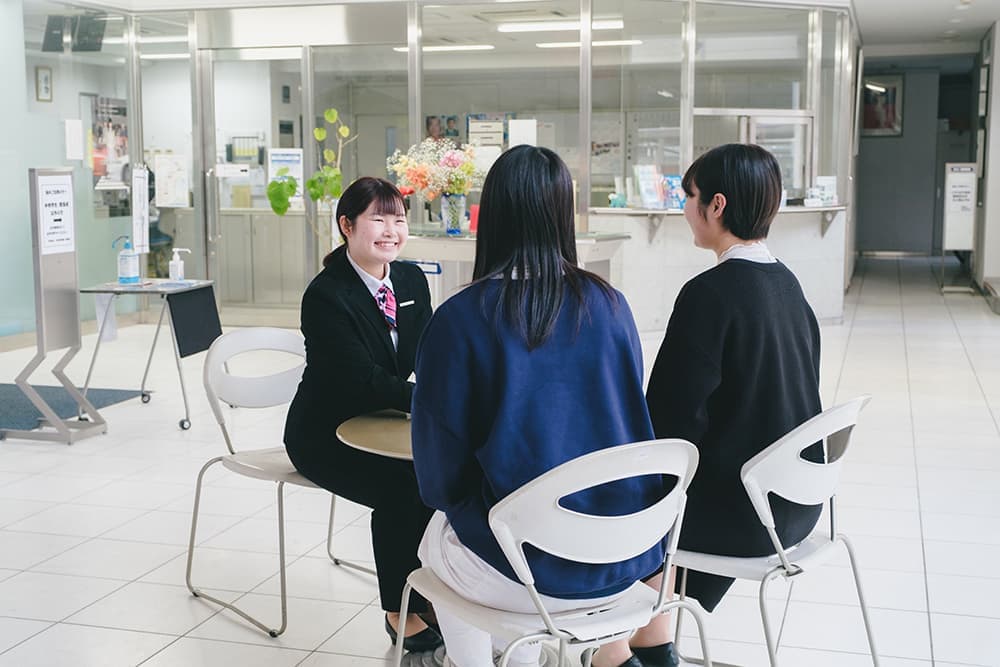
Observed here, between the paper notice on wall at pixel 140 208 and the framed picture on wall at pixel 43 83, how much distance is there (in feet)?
7.67

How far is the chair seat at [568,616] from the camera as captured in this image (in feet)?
7.00

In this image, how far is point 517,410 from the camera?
6.88ft

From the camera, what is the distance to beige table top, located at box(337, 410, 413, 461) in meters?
2.75

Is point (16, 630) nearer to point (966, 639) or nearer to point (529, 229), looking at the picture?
point (529, 229)

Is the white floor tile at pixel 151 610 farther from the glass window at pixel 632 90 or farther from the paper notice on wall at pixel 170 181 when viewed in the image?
the paper notice on wall at pixel 170 181

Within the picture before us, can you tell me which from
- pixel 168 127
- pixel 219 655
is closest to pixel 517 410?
pixel 219 655

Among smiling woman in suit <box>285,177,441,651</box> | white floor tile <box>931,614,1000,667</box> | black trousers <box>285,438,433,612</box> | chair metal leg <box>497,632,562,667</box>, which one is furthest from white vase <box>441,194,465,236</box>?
chair metal leg <box>497,632,562,667</box>

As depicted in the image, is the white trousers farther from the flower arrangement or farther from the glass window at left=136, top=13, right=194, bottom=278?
the glass window at left=136, top=13, right=194, bottom=278

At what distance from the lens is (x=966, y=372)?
761 centimetres

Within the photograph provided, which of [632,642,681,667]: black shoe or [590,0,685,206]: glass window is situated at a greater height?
[590,0,685,206]: glass window

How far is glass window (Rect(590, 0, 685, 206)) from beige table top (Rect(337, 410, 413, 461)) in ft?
21.2

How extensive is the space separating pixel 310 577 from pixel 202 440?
2.15 meters

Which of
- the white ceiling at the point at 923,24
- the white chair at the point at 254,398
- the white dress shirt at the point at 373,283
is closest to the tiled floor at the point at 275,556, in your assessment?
the white chair at the point at 254,398

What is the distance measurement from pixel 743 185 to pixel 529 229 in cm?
73
